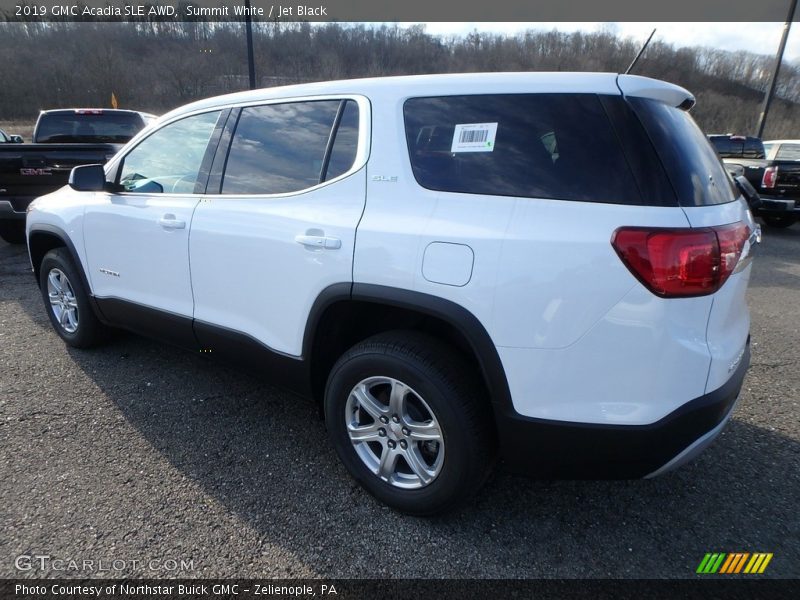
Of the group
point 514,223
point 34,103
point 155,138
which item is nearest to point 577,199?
point 514,223

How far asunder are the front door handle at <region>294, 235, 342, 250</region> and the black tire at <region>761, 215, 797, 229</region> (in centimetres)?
1060

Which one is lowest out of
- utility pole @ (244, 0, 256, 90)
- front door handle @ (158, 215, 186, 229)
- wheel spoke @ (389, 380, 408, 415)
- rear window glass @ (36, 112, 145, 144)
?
wheel spoke @ (389, 380, 408, 415)

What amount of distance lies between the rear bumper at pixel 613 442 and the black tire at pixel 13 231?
→ 7.89 meters

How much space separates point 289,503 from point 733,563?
183 cm

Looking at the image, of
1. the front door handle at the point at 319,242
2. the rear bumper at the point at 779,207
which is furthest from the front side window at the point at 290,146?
the rear bumper at the point at 779,207

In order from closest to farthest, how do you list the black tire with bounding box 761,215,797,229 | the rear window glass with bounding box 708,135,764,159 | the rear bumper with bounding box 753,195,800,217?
the rear bumper with bounding box 753,195,800,217
the black tire with bounding box 761,215,797,229
the rear window glass with bounding box 708,135,764,159

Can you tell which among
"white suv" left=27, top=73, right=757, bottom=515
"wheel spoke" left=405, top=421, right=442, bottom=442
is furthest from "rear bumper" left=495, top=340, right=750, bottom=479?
"wheel spoke" left=405, top=421, right=442, bottom=442

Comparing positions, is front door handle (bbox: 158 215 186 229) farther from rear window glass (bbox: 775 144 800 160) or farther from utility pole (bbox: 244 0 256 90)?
rear window glass (bbox: 775 144 800 160)

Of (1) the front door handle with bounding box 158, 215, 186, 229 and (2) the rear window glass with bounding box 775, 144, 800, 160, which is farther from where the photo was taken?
(2) the rear window glass with bounding box 775, 144, 800, 160

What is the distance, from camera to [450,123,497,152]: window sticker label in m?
1.90

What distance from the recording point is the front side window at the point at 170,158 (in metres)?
2.90

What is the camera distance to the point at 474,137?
193 centimetres

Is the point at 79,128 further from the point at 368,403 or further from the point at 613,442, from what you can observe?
the point at 613,442

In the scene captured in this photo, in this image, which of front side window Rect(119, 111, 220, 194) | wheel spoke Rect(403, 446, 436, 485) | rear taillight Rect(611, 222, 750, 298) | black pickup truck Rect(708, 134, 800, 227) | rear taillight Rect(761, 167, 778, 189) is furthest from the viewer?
rear taillight Rect(761, 167, 778, 189)
